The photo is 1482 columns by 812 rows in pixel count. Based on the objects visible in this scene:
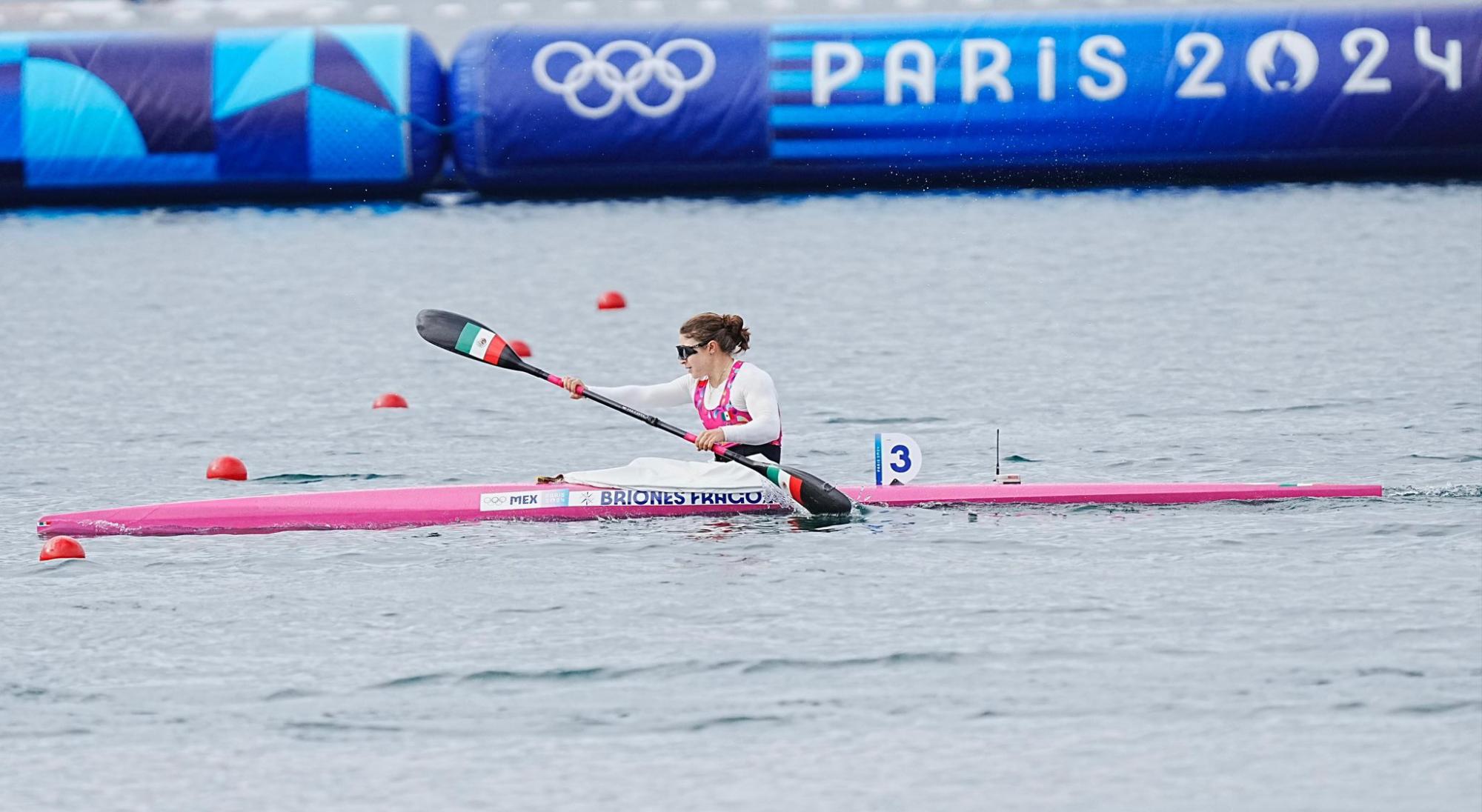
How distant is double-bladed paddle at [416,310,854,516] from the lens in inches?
434

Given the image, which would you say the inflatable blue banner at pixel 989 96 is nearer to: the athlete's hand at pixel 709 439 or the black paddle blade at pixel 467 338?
the black paddle blade at pixel 467 338

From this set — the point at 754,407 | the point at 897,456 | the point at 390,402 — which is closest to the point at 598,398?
the point at 754,407

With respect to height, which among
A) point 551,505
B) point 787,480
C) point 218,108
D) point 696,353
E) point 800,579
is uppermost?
point 218,108

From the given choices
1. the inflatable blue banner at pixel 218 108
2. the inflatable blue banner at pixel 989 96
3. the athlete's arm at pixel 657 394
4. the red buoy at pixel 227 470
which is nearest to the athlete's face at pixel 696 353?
the athlete's arm at pixel 657 394

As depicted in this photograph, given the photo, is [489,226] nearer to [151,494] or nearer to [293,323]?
[293,323]

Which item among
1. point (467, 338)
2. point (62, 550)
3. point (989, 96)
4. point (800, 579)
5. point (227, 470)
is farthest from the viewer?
point (989, 96)

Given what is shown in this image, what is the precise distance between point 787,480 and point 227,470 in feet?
12.4

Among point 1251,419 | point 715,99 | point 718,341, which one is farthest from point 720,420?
point 715,99

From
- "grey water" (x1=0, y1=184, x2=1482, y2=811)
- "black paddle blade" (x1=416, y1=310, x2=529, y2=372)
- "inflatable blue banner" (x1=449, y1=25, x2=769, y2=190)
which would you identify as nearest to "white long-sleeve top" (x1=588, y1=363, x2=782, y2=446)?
"grey water" (x1=0, y1=184, x2=1482, y2=811)

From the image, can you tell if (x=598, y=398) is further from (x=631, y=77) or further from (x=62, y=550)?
(x=631, y=77)

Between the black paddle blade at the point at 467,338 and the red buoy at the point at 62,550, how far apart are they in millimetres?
2295

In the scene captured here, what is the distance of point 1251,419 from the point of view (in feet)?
46.0

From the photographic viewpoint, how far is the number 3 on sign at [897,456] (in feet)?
36.9

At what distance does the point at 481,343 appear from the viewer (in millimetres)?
12117
